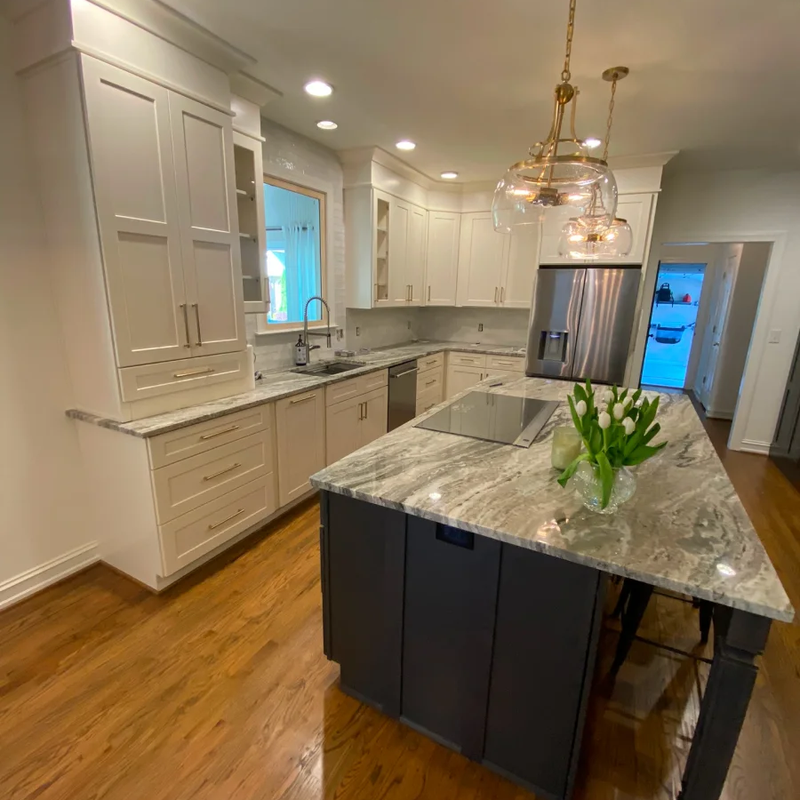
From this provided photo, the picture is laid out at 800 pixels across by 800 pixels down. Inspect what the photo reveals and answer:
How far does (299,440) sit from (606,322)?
114 inches

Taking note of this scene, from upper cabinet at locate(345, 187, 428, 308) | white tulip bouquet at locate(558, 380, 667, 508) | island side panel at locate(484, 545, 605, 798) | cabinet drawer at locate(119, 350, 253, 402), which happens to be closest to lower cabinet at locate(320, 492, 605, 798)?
island side panel at locate(484, 545, 605, 798)

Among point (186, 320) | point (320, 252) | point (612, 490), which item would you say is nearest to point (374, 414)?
point (320, 252)

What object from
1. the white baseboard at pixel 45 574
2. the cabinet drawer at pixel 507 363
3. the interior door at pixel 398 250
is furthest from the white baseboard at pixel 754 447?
the white baseboard at pixel 45 574

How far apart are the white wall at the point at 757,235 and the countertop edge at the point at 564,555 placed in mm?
4115

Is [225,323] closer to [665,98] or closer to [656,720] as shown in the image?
[656,720]

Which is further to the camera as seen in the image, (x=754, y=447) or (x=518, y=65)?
(x=754, y=447)

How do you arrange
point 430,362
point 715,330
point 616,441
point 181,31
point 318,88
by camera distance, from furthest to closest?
point 715,330 < point 430,362 < point 318,88 < point 181,31 < point 616,441

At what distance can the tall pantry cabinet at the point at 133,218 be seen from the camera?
1.75 metres

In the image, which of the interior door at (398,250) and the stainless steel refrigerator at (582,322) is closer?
the stainless steel refrigerator at (582,322)

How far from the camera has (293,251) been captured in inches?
134

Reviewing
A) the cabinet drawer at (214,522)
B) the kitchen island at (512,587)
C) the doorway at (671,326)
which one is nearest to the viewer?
the kitchen island at (512,587)

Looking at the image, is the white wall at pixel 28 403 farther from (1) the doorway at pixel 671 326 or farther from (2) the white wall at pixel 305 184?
(1) the doorway at pixel 671 326

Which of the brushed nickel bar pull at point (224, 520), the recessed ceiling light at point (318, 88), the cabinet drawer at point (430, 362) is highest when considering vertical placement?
the recessed ceiling light at point (318, 88)

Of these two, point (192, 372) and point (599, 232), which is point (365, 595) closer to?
point (192, 372)
